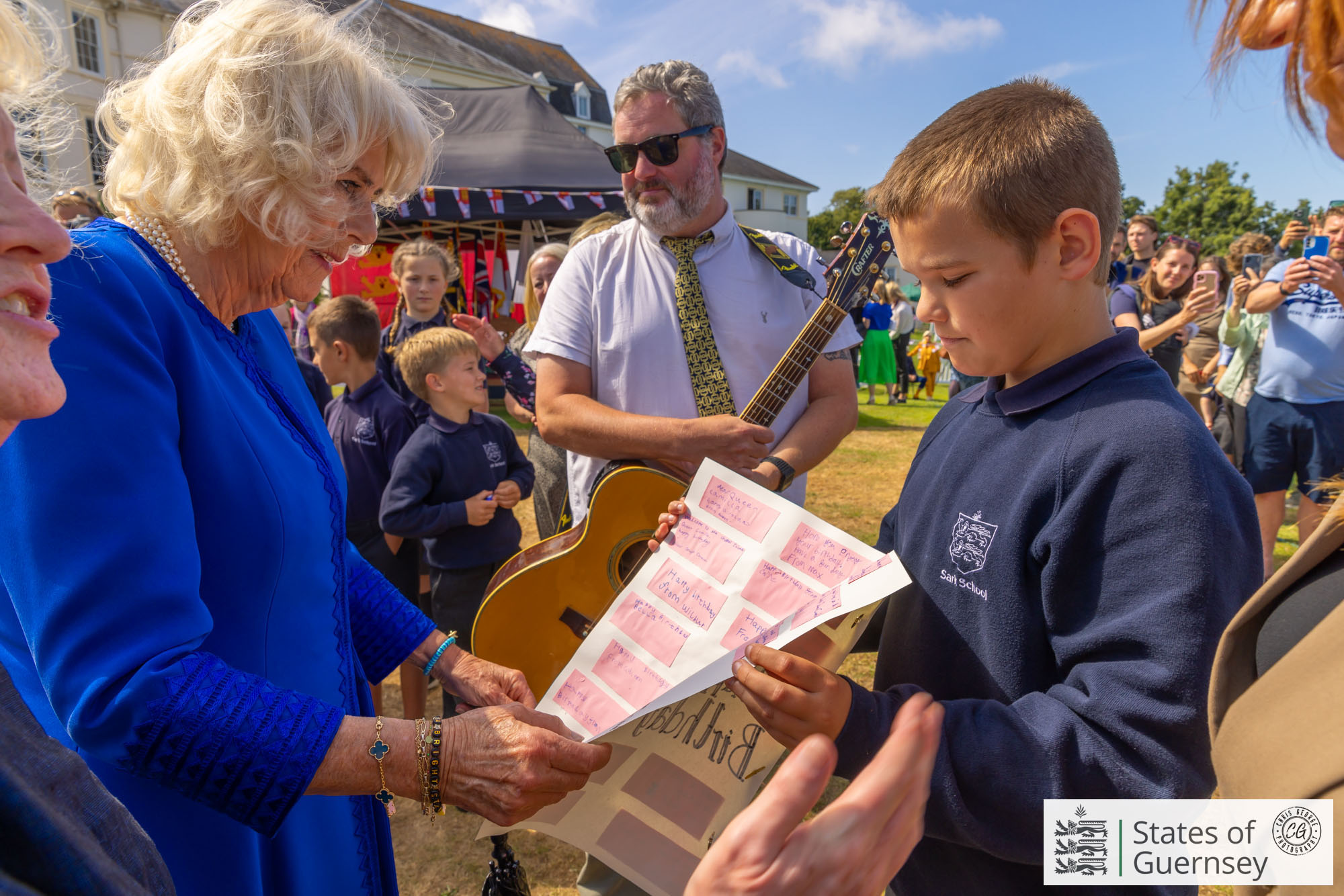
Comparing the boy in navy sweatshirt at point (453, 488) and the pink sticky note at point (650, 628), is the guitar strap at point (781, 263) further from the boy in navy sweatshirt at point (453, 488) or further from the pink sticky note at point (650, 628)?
the pink sticky note at point (650, 628)

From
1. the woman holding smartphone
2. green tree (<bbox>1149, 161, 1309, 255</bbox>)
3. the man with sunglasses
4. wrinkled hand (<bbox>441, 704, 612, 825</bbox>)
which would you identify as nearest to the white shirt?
the man with sunglasses

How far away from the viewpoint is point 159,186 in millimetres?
1236

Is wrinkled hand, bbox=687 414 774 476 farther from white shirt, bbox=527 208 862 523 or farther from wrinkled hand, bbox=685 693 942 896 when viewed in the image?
wrinkled hand, bbox=685 693 942 896

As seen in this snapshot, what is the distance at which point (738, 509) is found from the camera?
1.44 m

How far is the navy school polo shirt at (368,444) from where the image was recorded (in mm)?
3373

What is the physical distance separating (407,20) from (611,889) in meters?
37.1

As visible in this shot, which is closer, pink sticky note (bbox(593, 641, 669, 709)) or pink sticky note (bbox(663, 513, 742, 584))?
pink sticky note (bbox(593, 641, 669, 709))

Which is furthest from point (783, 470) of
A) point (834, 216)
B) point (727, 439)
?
point (834, 216)

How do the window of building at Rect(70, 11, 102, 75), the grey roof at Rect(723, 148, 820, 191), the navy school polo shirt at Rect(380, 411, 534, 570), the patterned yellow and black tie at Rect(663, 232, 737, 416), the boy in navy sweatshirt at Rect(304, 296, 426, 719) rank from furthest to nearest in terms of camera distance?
1. the grey roof at Rect(723, 148, 820, 191)
2. the window of building at Rect(70, 11, 102, 75)
3. the boy in navy sweatshirt at Rect(304, 296, 426, 719)
4. the navy school polo shirt at Rect(380, 411, 534, 570)
5. the patterned yellow and black tie at Rect(663, 232, 737, 416)

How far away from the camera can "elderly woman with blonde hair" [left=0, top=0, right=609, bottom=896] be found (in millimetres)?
951

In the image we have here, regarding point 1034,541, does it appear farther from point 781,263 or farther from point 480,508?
point 480,508

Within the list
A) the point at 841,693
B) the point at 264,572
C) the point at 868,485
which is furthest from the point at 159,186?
the point at 868,485

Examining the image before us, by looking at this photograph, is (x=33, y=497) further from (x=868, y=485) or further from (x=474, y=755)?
(x=868, y=485)

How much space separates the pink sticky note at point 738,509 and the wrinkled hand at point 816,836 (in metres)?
0.68
